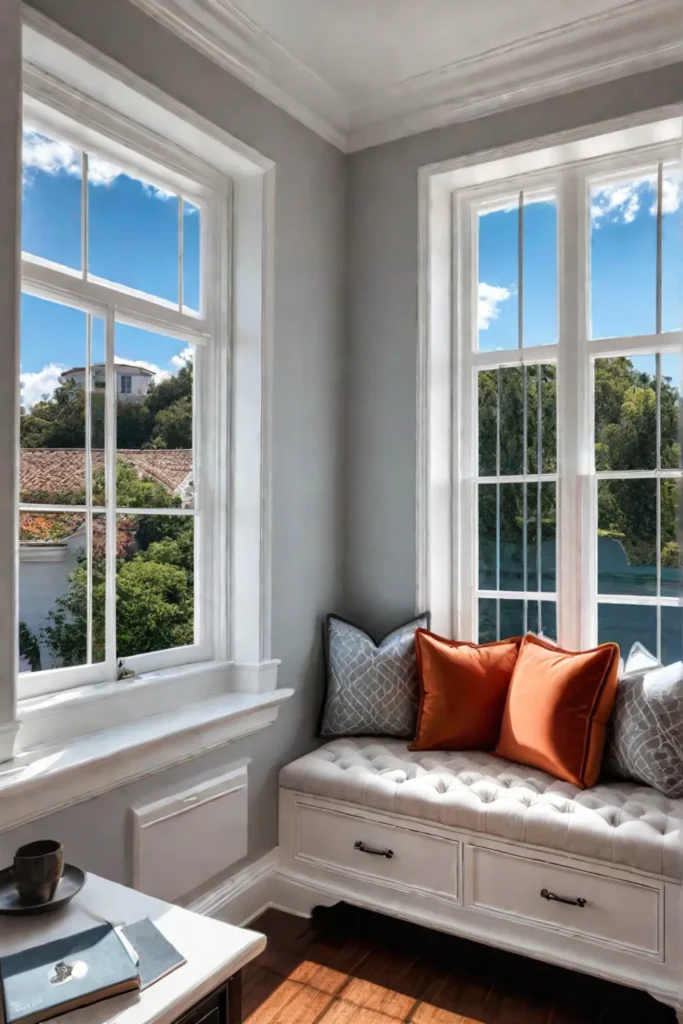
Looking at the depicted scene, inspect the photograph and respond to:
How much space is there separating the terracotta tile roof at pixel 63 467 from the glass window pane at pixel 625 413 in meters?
1.59

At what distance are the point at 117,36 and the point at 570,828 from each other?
2495 mm

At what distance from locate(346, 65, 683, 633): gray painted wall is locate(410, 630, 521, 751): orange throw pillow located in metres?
0.35

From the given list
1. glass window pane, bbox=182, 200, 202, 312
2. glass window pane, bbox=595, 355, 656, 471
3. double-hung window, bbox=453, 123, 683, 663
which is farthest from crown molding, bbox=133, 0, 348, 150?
glass window pane, bbox=595, 355, 656, 471

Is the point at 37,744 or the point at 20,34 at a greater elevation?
the point at 20,34

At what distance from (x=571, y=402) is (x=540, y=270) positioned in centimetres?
54

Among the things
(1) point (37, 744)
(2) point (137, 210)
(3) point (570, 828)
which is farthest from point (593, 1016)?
(2) point (137, 210)

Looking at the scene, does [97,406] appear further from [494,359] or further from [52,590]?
[494,359]

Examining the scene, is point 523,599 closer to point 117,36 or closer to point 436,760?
point 436,760

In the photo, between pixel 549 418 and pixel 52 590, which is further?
pixel 549 418

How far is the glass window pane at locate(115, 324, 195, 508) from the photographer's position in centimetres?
233

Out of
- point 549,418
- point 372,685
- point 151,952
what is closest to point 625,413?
point 549,418

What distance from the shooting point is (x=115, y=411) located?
7.46ft

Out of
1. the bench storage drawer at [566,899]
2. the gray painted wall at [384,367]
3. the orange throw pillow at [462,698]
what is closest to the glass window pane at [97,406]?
the gray painted wall at [384,367]

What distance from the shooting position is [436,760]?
2562 millimetres
